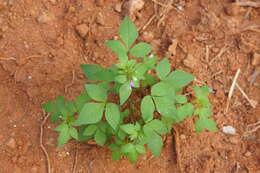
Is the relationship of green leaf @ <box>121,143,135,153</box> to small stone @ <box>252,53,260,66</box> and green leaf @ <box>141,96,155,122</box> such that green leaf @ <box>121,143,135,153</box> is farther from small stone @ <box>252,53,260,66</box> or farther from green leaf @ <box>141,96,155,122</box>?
small stone @ <box>252,53,260,66</box>

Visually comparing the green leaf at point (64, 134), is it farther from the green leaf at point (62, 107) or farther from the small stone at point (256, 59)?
the small stone at point (256, 59)

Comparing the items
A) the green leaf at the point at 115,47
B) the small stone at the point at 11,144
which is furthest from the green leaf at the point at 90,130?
the small stone at the point at 11,144

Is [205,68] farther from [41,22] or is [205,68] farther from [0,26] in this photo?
[0,26]

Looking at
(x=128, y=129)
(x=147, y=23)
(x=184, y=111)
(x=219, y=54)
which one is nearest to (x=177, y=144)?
(x=184, y=111)

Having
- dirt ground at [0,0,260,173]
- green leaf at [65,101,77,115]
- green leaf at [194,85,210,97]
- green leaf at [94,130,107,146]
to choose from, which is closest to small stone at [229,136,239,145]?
dirt ground at [0,0,260,173]

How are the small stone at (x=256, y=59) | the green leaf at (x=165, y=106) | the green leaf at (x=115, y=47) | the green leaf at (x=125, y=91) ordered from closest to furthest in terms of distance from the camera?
the green leaf at (x=125, y=91)
the green leaf at (x=165, y=106)
the green leaf at (x=115, y=47)
the small stone at (x=256, y=59)

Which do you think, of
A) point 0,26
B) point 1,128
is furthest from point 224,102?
point 0,26
